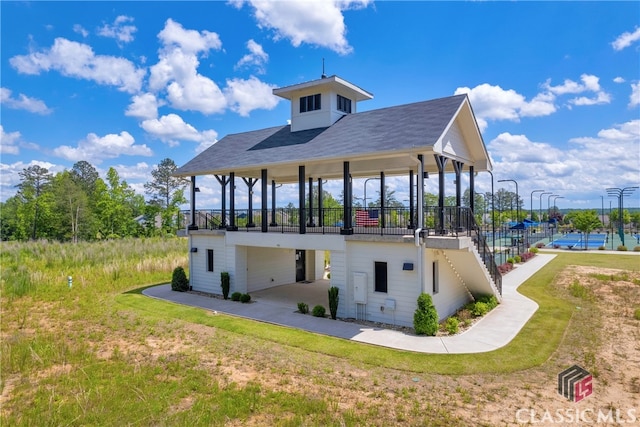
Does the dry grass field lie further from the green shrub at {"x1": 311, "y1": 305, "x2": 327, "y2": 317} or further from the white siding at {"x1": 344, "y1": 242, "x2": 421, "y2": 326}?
the white siding at {"x1": 344, "y1": 242, "x2": 421, "y2": 326}

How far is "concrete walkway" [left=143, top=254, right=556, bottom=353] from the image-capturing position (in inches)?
389

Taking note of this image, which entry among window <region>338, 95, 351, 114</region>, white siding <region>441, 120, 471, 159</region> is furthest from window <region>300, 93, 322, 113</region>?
white siding <region>441, 120, 471, 159</region>

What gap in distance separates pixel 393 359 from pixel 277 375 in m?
2.90

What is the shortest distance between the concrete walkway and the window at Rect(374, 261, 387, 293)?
1363 millimetres

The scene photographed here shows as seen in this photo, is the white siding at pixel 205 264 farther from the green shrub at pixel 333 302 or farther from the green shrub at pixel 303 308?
the green shrub at pixel 333 302

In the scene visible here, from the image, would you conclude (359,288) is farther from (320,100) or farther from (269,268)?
(320,100)

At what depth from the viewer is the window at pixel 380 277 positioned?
12000mm

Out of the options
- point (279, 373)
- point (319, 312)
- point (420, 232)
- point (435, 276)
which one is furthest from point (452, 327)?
point (279, 373)

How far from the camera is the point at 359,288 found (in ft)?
40.0

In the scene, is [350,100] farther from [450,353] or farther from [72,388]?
[72,388]

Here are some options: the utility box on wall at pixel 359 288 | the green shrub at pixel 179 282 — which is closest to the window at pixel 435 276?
the utility box on wall at pixel 359 288

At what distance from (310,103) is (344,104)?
1678mm

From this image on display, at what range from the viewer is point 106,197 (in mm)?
41750

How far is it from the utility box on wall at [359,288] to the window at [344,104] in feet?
28.3
